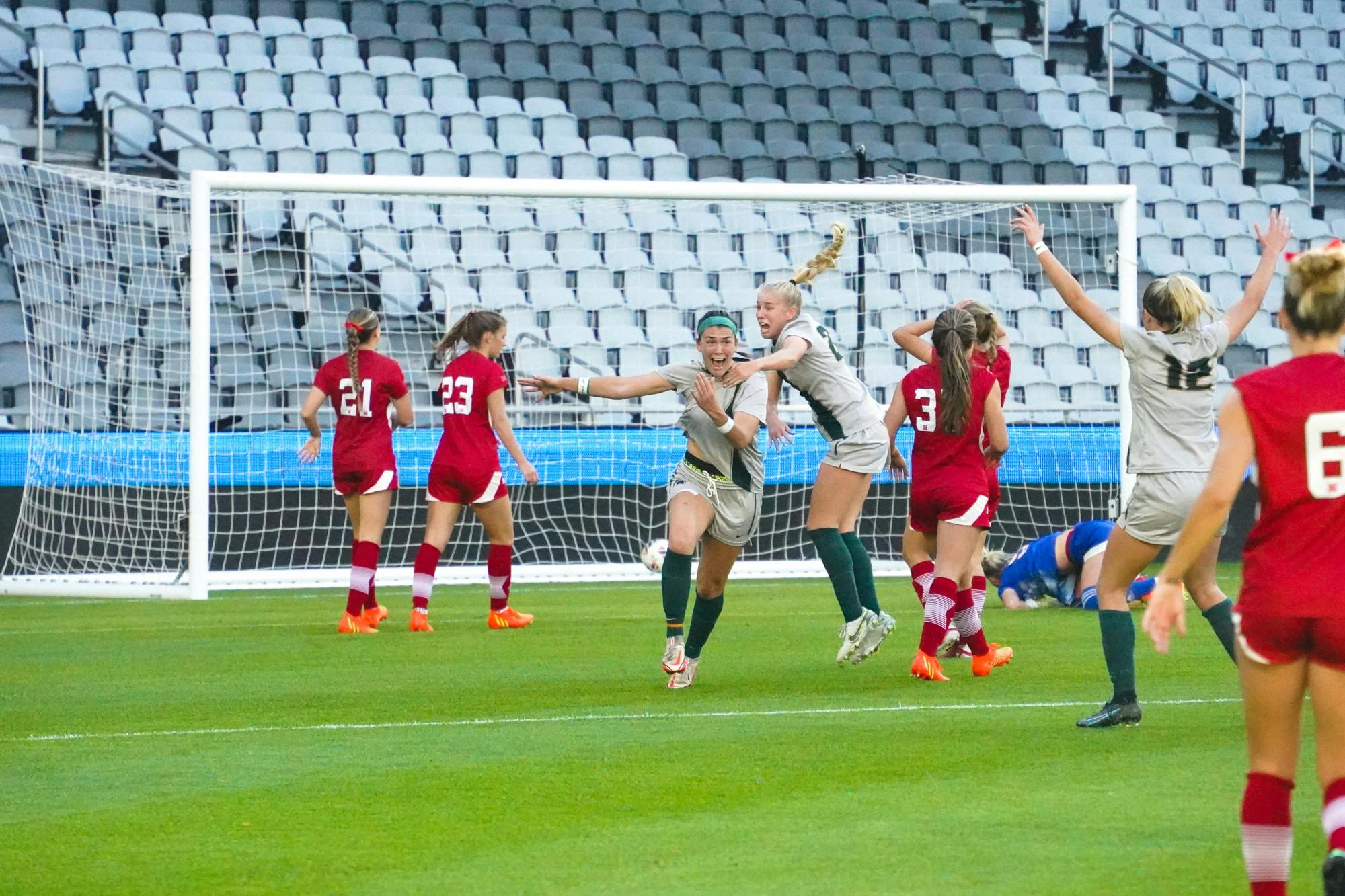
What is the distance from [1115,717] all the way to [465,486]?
5493 mm

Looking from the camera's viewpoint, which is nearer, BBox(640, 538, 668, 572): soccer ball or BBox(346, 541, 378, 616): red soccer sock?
BBox(346, 541, 378, 616): red soccer sock

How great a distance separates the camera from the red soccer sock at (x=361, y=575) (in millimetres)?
10914

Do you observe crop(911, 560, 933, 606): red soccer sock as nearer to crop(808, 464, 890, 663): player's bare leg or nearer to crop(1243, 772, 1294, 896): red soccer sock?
crop(808, 464, 890, 663): player's bare leg

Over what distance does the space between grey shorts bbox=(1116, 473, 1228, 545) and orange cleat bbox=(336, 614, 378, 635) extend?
19.0ft

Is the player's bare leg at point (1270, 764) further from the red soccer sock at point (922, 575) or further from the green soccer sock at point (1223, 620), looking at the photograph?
the red soccer sock at point (922, 575)

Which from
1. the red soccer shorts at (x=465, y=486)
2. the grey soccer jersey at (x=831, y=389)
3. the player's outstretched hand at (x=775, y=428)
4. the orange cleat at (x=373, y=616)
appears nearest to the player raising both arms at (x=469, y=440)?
the red soccer shorts at (x=465, y=486)

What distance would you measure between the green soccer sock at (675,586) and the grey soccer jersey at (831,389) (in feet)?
4.19

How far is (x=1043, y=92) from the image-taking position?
23.3 metres

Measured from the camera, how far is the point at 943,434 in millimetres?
8156

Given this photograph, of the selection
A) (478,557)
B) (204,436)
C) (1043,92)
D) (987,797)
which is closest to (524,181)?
(204,436)

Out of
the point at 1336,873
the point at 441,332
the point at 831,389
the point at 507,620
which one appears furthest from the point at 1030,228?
the point at 441,332

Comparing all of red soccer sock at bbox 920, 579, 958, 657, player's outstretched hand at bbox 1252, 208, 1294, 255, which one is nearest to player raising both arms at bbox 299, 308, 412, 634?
red soccer sock at bbox 920, 579, 958, 657

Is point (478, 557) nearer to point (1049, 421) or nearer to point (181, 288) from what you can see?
point (181, 288)

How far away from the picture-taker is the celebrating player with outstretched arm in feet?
25.0
